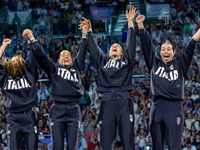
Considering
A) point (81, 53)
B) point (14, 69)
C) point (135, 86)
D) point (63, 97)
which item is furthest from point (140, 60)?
point (14, 69)

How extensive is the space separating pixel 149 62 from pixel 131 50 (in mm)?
336

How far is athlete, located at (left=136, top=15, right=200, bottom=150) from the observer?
4.92 m

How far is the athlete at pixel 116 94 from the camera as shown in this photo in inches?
193

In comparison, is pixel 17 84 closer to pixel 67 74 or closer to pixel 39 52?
pixel 39 52

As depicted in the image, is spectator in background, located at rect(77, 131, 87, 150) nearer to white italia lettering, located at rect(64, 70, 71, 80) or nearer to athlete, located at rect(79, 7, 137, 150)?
white italia lettering, located at rect(64, 70, 71, 80)

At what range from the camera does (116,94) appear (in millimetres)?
Result: 5070

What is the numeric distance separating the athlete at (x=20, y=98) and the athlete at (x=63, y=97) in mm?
241

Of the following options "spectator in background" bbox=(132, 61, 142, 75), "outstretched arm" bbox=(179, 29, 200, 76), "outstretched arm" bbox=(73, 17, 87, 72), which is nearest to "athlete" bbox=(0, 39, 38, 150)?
"outstretched arm" bbox=(73, 17, 87, 72)

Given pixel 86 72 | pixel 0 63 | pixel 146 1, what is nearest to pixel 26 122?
pixel 0 63

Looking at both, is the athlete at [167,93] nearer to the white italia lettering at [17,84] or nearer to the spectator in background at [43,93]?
the white italia lettering at [17,84]

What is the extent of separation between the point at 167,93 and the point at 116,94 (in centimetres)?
74

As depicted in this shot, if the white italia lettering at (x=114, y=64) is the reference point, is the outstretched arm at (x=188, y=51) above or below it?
above

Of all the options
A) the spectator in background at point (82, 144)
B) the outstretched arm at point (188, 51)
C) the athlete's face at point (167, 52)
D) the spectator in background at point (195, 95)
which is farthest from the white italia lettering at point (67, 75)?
the spectator in background at point (195, 95)

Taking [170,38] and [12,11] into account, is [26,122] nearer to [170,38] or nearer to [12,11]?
[170,38]
